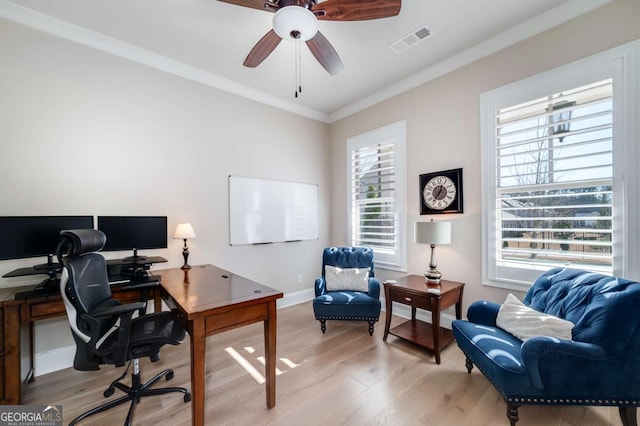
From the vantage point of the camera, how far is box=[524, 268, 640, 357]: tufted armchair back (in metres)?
1.48

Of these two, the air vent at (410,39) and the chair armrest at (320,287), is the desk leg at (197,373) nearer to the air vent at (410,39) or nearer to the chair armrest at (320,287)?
the chair armrest at (320,287)

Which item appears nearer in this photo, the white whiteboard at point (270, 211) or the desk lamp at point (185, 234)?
the desk lamp at point (185, 234)

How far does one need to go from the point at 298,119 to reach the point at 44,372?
13.3 feet

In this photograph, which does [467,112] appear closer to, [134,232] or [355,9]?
[355,9]

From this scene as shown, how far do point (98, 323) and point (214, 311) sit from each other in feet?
2.29

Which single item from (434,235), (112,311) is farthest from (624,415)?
(112,311)

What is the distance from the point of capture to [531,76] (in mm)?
2449

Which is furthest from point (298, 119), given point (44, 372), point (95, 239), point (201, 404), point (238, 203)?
point (44, 372)

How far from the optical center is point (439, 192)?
3086mm

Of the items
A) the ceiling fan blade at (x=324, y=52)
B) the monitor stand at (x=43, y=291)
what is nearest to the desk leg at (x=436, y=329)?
the ceiling fan blade at (x=324, y=52)

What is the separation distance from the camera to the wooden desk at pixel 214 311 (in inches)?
60.6

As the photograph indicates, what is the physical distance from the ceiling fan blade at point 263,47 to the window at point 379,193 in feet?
6.59

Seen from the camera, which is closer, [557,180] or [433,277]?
[557,180]

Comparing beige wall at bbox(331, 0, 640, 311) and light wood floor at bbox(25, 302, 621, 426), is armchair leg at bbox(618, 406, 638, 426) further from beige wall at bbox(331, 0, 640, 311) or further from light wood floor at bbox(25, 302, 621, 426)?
beige wall at bbox(331, 0, 640, 311)
